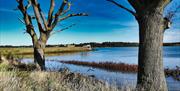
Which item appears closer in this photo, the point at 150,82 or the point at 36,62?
the point at 150,82

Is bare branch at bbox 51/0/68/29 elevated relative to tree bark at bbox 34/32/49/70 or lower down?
elevated

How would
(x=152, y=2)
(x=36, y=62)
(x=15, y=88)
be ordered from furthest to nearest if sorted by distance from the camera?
(x=36, y=62)
(x=152, y=2)
(x=15, y=88)

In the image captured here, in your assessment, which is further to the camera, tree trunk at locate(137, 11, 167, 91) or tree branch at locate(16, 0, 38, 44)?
tree branch at locate(16, 0, 38, 44)

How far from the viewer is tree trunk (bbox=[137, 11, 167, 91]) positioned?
969cm

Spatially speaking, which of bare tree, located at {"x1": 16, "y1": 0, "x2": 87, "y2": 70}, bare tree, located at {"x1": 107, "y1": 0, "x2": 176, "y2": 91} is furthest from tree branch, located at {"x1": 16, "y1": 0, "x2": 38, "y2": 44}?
bare tree, located at {"x1": 107, "y1": 0, "x2": 176, "y2": 91}

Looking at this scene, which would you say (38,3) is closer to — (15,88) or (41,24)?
(41,24)

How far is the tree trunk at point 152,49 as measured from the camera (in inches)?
382

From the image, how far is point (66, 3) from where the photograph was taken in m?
18.7

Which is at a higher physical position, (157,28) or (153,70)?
(157,28)

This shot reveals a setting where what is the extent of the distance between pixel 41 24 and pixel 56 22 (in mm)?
700

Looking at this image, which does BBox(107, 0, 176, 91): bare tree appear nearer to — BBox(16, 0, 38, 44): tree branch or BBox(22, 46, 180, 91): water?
BBox(22, 46, 180, 91): water

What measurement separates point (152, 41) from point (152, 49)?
0.20 meters

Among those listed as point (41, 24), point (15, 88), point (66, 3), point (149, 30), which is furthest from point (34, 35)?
point (15, 88)

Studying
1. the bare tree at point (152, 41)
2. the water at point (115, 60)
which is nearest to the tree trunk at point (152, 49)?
the bare tree at point (152, 41)
